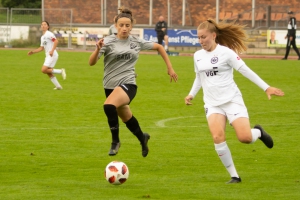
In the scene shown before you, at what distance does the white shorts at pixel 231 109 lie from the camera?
8.48 m

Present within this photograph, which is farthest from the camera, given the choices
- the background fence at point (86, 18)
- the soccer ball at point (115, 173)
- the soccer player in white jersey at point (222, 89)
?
the background fence at point (86, 18)

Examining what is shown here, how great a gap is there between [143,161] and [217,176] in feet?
4.91

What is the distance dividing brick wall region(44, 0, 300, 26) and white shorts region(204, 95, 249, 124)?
36.4 metres

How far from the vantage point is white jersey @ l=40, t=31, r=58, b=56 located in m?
21.4

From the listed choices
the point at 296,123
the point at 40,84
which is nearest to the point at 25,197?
the point at 296,123

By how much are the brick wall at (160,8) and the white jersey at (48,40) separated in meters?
24.6

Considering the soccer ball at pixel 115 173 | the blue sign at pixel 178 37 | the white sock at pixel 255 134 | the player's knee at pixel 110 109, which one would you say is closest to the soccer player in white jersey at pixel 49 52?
the player's knee at pixel 110 109

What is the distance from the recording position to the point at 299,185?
8.31 m

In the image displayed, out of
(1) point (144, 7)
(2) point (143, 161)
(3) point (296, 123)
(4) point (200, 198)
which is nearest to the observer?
(4) point (200, 198)

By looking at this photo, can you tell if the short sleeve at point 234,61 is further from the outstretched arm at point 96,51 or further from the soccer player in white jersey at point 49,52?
the soccer player in white jersey at point 49,52

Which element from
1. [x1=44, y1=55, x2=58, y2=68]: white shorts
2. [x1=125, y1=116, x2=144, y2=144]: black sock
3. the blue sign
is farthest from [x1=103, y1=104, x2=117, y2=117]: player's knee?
the blue sign

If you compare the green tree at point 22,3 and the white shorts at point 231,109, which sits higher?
the green tree at point 22,3

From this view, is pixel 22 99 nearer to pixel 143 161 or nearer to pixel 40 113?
pixel 40 113

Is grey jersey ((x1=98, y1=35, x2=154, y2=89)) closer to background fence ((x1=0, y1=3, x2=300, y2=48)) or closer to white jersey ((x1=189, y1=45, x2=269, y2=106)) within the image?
white jersey ((x1=189, y1=45, x2=269, y2=106))
